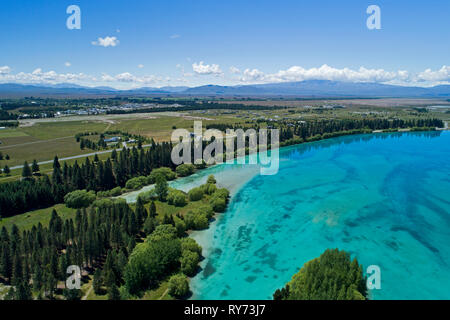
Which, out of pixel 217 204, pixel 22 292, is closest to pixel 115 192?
pixel 217 204

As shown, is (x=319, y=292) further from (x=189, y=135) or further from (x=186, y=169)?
(x=189, y=135)

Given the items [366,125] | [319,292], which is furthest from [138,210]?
[366,125]

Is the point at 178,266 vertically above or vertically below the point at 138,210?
below

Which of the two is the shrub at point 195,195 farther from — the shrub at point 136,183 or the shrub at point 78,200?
the shrub at point 78,200

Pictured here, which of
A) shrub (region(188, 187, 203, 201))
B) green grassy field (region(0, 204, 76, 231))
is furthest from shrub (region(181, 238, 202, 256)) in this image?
green grassy field (region(0, 204, 76, 231))

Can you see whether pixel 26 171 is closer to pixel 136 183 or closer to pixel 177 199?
pixel 136 183

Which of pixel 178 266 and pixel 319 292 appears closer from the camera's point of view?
pixel 319 292
